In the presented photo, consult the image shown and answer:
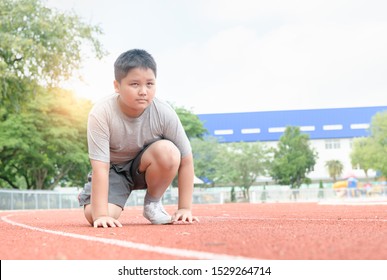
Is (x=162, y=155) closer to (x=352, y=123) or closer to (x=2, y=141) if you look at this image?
(x=2, y=141)

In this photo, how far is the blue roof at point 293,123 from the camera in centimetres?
7288

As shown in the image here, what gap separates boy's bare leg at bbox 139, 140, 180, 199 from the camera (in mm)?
5094

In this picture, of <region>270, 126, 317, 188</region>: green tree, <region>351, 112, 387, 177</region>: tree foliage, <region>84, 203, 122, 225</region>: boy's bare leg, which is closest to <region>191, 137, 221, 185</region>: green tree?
<region>270, 126, 317, 188</region>: green tree

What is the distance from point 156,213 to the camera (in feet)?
17.9

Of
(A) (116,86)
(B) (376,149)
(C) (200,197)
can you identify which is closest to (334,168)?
(B) (376,149)

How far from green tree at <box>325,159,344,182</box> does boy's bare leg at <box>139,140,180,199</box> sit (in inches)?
2604

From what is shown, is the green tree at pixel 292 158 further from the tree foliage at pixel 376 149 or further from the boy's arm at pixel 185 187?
the boy's arm at pixel 185 187

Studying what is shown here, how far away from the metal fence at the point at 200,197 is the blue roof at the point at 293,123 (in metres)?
21.9

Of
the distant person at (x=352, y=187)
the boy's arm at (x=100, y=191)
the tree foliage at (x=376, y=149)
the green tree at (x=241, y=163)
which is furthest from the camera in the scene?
the tree foliage at (x=376, y=149)

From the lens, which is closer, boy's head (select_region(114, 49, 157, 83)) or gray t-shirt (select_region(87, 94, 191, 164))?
boy's head (select_region(114, 49, 157, 83))

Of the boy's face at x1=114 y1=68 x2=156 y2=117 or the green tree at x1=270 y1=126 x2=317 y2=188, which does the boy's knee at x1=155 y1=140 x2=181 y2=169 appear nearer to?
the boy's face at x1=114 y1=68 x2=156 y2=117

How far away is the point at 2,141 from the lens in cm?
2784

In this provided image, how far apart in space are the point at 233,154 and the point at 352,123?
26.8 metres

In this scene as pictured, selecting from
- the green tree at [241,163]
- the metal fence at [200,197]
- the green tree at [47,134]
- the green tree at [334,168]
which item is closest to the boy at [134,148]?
the metal fence at [200,197]
